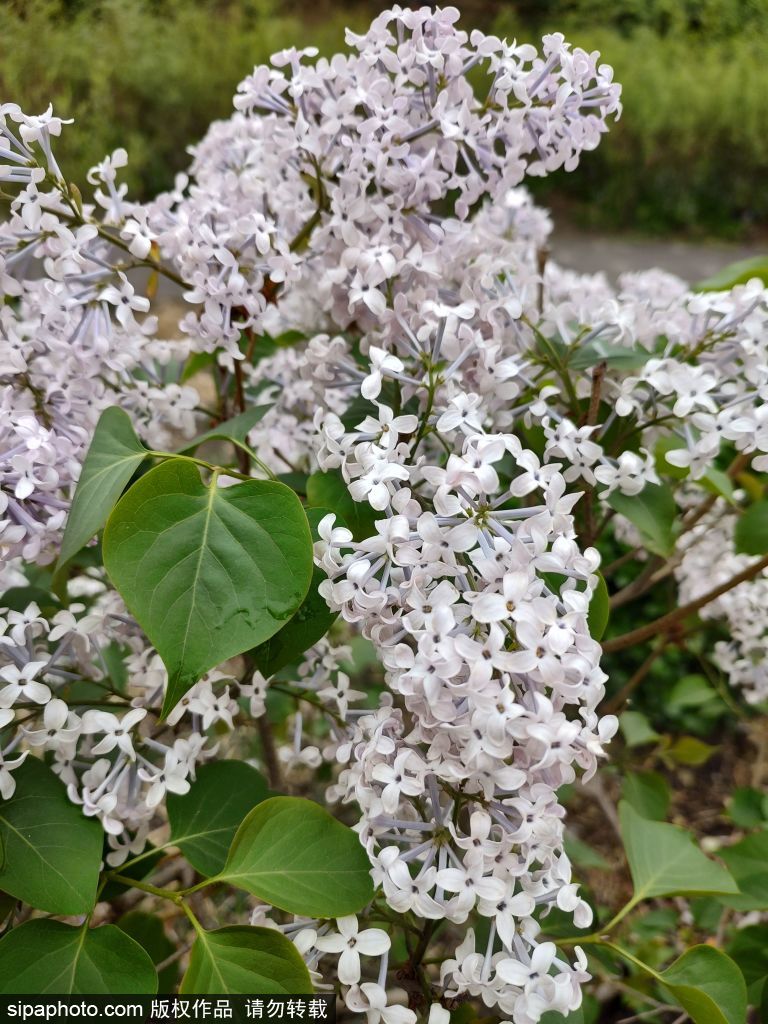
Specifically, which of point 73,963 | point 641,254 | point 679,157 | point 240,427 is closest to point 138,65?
point 641,254

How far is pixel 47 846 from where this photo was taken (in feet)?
2.08

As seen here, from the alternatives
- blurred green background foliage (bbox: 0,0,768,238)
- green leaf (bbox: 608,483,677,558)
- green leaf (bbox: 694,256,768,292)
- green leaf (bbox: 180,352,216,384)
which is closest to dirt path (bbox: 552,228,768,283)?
blurred green background foliage (bbox: 0,0,768,238)

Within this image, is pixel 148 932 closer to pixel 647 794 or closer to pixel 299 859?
pixel 299 859

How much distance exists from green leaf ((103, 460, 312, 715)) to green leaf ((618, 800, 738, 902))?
0.45m

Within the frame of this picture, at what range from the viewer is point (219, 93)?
14.4 feet

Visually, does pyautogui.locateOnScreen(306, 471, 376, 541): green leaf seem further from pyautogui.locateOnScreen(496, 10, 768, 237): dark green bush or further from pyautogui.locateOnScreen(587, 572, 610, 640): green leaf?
pyautogui.locateOnScreen(496, 10, 768, 237): dark green bush

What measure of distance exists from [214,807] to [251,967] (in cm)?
18

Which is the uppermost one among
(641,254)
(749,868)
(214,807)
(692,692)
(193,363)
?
(193,363)

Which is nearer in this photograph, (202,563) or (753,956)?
(202,563)

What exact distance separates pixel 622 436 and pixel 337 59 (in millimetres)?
422

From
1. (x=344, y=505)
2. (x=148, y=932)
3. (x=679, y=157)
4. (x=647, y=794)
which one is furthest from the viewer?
(x=679, y=157)

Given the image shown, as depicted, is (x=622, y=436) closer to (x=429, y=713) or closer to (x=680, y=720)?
(x=429, y=713)

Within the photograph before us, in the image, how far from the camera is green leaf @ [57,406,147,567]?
611 mm

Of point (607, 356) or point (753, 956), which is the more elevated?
point (607, 356)
